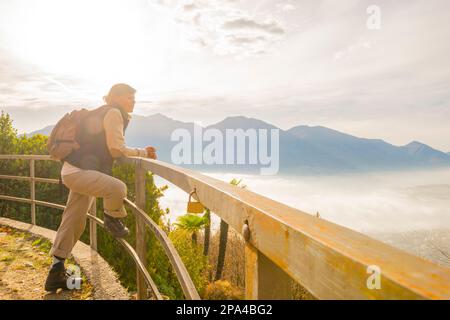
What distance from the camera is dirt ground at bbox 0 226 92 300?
3803 millimetres

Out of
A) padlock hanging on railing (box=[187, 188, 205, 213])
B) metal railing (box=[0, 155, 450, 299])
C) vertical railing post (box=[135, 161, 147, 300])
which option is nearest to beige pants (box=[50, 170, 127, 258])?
vertical railing post (box=[135, 161, 147, 300])

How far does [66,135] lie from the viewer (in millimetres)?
3590

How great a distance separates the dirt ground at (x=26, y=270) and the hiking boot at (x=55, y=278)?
0.07 m

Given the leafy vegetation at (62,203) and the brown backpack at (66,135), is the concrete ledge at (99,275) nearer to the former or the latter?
the leafy vegetation at (62,203)

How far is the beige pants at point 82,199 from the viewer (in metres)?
3.53

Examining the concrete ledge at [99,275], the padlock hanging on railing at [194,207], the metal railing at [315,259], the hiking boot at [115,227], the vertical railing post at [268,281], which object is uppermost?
the metal railing at [315,259]

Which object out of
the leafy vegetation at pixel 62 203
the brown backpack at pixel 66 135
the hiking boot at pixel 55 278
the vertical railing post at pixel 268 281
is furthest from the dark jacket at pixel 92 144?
the vertical railing post at pixel 268 281

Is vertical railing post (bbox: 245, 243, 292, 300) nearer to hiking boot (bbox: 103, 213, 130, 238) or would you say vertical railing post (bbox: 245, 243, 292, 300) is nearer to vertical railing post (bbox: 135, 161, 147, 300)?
vertical railing post (bbox: 135, 161, 147, 300)

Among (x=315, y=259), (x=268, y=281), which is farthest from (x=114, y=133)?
(x=315, y=259)

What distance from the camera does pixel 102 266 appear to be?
4531mm

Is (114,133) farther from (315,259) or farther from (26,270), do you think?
(315,259)
